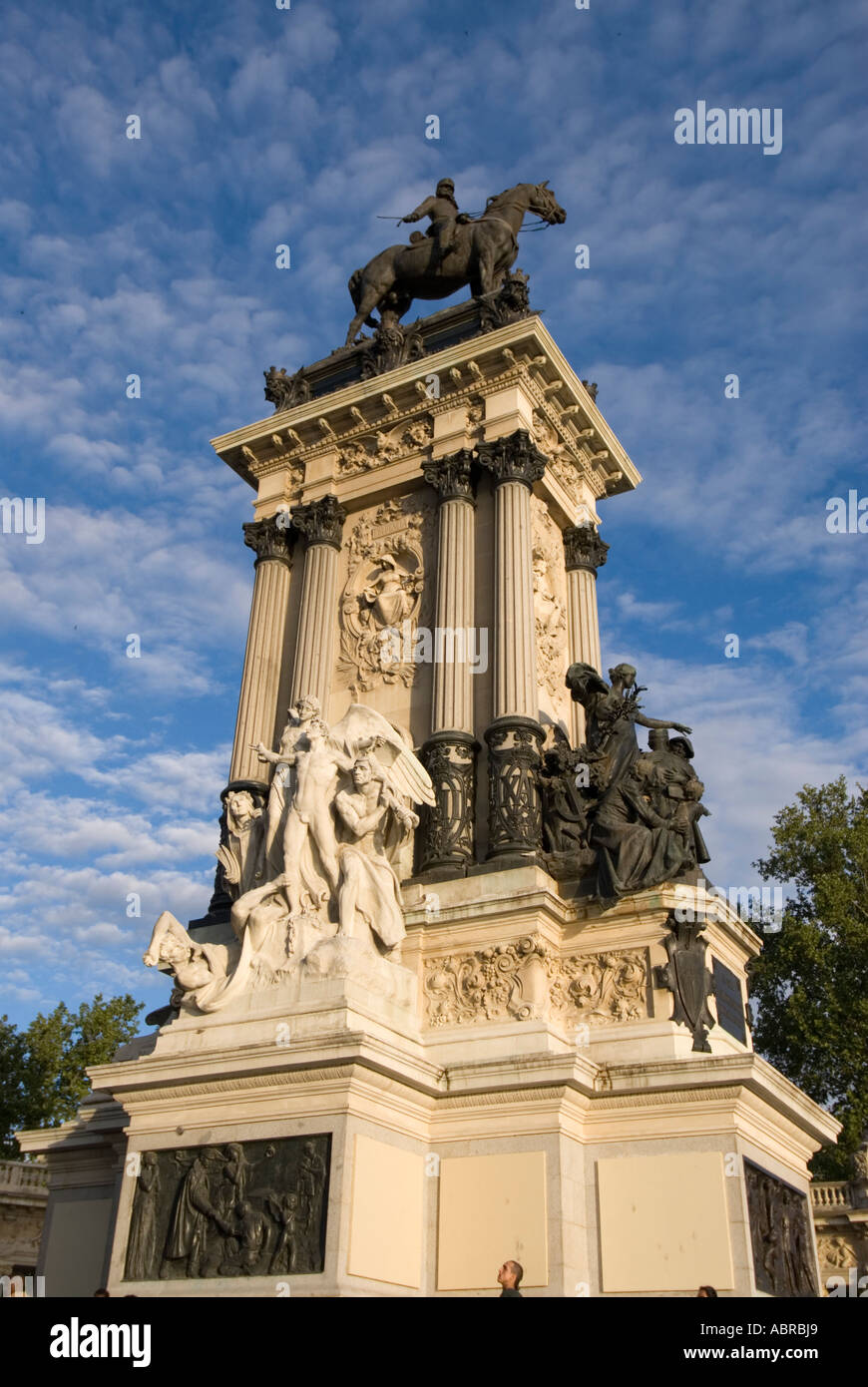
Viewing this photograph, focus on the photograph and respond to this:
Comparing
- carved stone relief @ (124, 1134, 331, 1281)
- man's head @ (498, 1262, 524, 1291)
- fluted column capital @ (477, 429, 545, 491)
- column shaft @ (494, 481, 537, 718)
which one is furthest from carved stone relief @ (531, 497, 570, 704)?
man's head @ (498, 1262, 524, 1291)

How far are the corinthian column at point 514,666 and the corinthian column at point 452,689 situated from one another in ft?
1.21

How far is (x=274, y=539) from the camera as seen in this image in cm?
1992

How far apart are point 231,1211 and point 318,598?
957 centimetres

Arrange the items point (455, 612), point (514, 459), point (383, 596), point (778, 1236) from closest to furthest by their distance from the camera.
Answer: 1. point (778, 1236)
2. point (455, 612)
3. point (514, 459)
4. point (383, 596)

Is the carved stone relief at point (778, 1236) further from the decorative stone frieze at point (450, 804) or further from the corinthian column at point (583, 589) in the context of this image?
the corinthian column at point (583, 589)

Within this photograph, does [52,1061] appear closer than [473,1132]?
No

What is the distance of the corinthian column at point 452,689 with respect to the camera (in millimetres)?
15336

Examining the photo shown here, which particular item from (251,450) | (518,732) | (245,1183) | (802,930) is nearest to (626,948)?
(518,732)

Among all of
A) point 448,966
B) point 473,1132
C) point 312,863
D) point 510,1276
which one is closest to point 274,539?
point 312,863

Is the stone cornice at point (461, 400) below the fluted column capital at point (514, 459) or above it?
above

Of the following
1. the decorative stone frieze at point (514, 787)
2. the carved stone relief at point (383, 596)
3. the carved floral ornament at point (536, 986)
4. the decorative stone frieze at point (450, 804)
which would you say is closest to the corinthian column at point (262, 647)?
the carved stone relief at point (383, 596)

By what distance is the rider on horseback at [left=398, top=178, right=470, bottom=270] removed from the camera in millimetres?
21375

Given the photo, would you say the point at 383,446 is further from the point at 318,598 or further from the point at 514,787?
the point at 514,787

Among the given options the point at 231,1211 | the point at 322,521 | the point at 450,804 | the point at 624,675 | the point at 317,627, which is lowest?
the point at 231,1211
